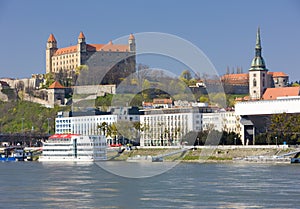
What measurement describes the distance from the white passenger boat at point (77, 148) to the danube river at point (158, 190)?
79.2 ft

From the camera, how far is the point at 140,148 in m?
86.9

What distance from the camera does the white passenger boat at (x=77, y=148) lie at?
78.1m

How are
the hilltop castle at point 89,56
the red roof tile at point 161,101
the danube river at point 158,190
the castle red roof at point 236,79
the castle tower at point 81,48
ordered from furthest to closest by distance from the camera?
1. the castle tower at point 81,48
2. the castle red roof at point 236,79
3. the hilltop castle at point 89,56
4. the red roof tile at point 161,101
5. the danube river at point 158,190

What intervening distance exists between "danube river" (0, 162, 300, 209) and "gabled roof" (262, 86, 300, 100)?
51331 mm

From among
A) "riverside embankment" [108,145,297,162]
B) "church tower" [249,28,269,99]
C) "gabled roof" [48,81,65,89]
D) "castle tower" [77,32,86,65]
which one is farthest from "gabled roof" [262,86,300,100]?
"castle tower" [77,32,86,65]

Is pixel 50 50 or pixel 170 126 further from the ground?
pixel 50 50

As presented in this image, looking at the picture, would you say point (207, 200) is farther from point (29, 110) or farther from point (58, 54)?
point (58, 54)

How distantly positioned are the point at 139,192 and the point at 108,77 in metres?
86.1

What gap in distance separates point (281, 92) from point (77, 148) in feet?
117

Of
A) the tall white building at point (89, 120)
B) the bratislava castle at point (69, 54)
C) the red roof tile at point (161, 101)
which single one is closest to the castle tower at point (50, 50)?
the bratislava castle at point (69, 54)

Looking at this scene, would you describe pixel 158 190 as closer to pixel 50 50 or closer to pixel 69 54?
pixel 69 54

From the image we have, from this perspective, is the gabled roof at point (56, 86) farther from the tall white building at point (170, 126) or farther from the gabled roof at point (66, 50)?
the tall white building at point (170, 126)

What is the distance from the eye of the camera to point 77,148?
78625 millimetres

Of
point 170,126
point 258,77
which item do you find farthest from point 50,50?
point 170,126
